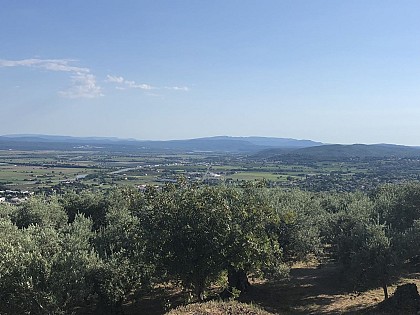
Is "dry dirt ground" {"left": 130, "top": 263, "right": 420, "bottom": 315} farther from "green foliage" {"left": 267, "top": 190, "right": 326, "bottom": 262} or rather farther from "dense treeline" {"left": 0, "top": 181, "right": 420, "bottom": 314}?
"green foliage" {"left": 267, "top": 190, "right": 326, "bottom": 262}

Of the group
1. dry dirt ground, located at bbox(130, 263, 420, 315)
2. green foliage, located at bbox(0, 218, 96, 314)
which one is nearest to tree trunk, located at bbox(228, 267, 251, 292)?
dry dirt ground, located at bbox(130, 263, 420, 315)

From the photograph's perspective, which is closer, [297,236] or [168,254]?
[168,254]

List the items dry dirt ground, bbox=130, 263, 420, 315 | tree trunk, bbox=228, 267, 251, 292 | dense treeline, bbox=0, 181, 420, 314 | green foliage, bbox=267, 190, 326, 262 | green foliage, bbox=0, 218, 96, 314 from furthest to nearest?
1. green foliage, bbox=267, 190, 326, 262
2. tree trunk, bbox=228, 267, 251, 292
3. dry dirt ground, bbox=130, 263, 420, 315
4. dense treeline, bbox=0, 181, 420, 314
5. green foliage, bbox=0, 218, 96, 314

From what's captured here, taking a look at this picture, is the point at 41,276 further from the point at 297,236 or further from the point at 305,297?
the point at 297,236

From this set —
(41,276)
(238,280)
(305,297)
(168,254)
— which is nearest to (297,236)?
(305,297)

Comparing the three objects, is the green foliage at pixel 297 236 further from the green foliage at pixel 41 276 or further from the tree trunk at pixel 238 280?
the green foliage at pixel 41 276

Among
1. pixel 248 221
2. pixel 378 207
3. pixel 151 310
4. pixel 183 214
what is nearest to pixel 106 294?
pixel 151 310

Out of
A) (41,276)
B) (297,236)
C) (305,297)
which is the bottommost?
(305,297)

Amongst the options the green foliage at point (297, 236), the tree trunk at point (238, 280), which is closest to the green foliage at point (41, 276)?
the tree trunk at point (238, 280)

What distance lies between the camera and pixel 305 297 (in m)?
33.0

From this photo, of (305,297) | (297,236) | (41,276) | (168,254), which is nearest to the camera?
(41,276)

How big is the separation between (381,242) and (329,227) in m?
7.74

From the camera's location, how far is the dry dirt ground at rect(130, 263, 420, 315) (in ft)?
98.1

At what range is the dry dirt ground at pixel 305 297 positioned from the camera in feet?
98.1
